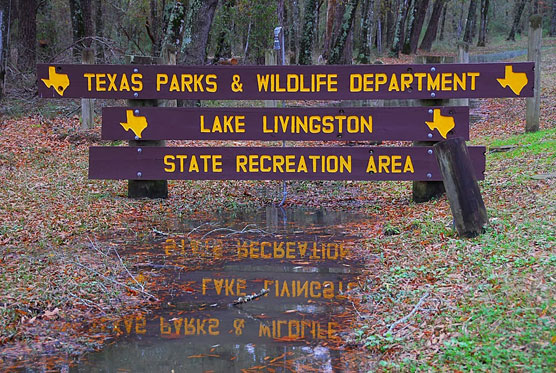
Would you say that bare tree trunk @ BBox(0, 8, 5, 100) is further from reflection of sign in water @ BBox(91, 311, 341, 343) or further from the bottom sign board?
reflection of sign in water @ BBox(91, 311, 341, 343)

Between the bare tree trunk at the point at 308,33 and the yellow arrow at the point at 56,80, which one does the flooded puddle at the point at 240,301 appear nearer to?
the yellow arrow at the point at 56,80

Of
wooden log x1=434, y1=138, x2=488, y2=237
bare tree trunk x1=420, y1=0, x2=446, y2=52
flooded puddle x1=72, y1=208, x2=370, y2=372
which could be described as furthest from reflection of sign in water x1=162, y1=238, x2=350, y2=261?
bare tree trunk x1=420, y1=0, x2=446, y2=52

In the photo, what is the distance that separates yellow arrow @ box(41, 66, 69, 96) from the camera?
1029 centimetres

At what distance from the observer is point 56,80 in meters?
10.3

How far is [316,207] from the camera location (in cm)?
1106

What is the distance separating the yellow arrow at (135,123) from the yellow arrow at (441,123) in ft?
13.9

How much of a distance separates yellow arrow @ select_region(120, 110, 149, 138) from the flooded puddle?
5.76ft

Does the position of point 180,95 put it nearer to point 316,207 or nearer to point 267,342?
point 316,207

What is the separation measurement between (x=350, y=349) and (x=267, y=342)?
2.14 feet

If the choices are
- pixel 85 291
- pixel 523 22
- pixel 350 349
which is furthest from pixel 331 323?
pixel 523 22

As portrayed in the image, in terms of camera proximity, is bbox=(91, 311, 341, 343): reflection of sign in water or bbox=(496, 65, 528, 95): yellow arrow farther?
bbox=(496, 65, 528, 95): yellow arrow

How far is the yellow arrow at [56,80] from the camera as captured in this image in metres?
10.3

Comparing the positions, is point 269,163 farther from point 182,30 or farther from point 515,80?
point 182,30

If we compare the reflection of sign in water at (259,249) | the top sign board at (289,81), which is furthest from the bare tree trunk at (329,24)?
the reflection of sign in water at (259,249)
